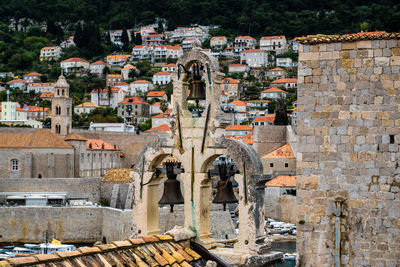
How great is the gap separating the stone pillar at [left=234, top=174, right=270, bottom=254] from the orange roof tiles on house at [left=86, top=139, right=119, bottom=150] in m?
53.4

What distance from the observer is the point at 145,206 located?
741cm

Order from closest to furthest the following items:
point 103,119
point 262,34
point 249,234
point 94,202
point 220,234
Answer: point 249,234 < point 220,234 < point 94,202 < point 103,119 < point 262,34

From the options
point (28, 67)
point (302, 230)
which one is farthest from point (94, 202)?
point (28, 67)

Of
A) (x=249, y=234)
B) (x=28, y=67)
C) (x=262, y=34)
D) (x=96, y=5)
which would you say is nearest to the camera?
(x=249, y=234)

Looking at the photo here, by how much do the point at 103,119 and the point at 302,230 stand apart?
3221 inches

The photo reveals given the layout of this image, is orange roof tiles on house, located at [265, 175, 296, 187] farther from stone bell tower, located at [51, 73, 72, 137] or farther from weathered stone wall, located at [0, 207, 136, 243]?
stone bell tower, located at [51, 73, 72, 137]

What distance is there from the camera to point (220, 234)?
35500 mm

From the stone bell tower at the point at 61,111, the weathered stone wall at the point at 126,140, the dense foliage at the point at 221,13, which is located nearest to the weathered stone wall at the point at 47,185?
the stone bell tower at the point at 61,111

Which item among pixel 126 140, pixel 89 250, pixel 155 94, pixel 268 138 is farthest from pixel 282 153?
pixel 155 94

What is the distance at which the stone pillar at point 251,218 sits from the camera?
6.77m

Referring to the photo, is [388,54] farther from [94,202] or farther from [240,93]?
[240,93]

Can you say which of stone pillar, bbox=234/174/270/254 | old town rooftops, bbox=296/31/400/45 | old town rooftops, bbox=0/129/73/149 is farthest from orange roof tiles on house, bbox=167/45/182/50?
stone pillar, bbox=234/174/270/254

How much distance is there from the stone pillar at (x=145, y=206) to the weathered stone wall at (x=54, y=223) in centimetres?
3271

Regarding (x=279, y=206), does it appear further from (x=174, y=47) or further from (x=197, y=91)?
(x=174, y=47)
